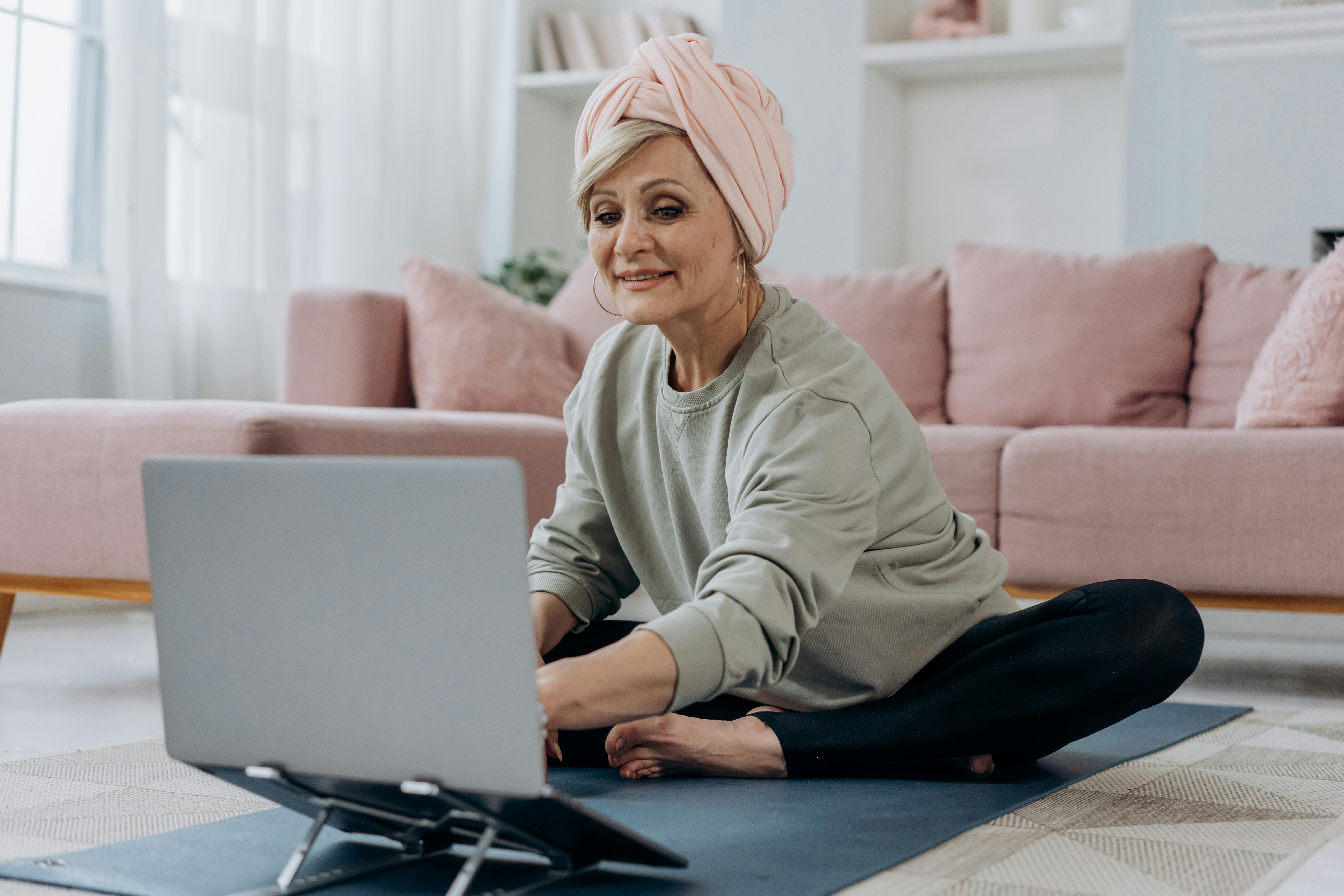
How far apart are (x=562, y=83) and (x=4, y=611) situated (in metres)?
3.15

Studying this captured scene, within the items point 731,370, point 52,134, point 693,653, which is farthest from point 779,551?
point 52,134

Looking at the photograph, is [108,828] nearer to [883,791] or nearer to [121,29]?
[883,791]

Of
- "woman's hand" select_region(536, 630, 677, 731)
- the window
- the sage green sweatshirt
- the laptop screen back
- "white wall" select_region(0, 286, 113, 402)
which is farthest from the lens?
the window

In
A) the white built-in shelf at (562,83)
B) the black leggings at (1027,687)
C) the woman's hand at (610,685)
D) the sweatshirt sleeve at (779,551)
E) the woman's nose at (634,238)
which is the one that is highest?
the white built-in shelf at (562,83)

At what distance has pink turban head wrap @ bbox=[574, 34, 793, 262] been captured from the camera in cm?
128

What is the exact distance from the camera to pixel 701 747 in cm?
142

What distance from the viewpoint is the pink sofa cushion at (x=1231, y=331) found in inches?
112

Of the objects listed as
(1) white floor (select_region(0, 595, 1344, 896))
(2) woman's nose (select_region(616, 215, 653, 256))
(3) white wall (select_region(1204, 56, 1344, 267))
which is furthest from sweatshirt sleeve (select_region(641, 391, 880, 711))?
(3) white wall (select_region(1204, 56, 1344, 267))

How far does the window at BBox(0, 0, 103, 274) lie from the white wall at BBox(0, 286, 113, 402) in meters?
0.14

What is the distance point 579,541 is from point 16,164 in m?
2.36

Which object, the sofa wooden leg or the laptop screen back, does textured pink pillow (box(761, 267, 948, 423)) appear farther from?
the laptop screen back

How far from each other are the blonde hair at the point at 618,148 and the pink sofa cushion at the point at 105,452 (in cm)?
87

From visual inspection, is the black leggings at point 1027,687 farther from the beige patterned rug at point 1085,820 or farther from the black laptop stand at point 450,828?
the black laptop stand at point 450,828

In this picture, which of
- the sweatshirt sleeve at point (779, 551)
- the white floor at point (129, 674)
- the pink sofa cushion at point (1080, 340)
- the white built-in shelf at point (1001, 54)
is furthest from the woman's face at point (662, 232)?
the white built-in shelf at point (1001, 54)
